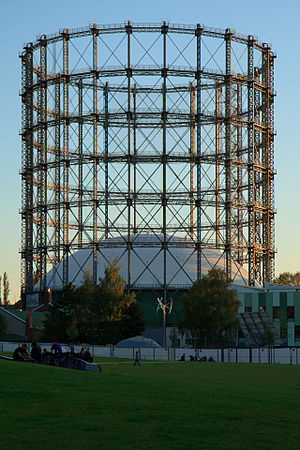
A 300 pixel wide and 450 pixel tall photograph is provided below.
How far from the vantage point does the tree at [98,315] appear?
61000 millimetres

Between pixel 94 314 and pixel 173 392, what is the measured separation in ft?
148

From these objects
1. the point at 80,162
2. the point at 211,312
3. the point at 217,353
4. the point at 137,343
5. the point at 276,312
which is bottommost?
the point at 217,353

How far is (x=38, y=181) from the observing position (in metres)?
78.9

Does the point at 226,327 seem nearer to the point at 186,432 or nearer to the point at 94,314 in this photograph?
the point at 94,314

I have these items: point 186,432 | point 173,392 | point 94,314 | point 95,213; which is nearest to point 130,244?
point 95,213

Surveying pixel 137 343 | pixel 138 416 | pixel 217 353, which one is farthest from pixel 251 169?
pixel 138 416

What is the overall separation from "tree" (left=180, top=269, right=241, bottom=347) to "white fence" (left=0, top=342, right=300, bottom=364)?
35.6ft

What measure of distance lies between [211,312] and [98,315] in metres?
8.69

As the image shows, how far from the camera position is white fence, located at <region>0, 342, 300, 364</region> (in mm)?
46188

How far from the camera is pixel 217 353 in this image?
4791 centimetres

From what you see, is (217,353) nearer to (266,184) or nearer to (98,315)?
(98,315)

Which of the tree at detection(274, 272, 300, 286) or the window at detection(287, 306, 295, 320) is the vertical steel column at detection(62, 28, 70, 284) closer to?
the window at detection(287, 306, 295, 320)

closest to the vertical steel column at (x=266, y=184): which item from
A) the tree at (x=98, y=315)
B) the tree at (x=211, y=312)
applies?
the tree at (x=211, y=312)

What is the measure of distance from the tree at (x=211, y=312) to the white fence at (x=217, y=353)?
35.6ft
